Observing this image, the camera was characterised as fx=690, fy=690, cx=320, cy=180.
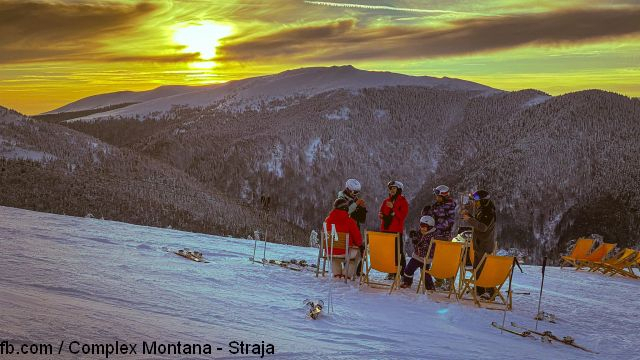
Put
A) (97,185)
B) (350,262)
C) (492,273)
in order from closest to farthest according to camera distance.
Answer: (492,273) < (350,262) < (97,185)

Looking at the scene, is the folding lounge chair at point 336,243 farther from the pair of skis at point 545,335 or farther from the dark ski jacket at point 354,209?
the pair of skis at point 545,335

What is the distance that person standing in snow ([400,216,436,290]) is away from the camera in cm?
1174

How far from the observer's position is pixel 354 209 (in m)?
12.5

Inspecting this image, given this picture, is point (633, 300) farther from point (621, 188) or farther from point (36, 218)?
point (621, 188)

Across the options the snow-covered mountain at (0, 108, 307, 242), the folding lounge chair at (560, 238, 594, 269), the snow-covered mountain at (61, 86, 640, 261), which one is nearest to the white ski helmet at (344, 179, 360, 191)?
the folding lounge chair at (560, 238, 594, 269)

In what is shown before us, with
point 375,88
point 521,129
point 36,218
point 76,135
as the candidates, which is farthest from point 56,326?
point 375,88

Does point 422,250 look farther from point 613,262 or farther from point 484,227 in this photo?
point 613,262

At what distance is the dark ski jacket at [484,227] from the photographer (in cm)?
1197

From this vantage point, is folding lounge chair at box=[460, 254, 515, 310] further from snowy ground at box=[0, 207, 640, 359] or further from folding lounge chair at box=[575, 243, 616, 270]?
folding lounge chair at box=[575, 243, 616, 270]

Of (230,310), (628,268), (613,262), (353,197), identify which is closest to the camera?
(230,310)

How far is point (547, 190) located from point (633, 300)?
70911 mm

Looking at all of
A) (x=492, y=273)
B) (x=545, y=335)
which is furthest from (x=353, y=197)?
(x=545, y=335)

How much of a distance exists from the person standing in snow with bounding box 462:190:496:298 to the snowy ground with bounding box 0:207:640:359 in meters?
1.07

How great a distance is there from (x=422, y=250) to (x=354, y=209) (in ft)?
4.90
